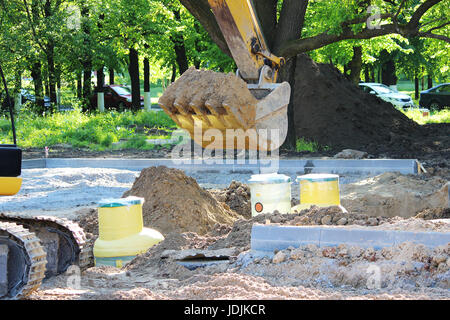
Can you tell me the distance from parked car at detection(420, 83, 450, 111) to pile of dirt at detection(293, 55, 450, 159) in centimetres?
1027

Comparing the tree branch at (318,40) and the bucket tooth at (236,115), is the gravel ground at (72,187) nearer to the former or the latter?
the bucket tooth at (236,115)

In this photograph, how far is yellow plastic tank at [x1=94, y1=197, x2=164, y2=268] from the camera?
679cm

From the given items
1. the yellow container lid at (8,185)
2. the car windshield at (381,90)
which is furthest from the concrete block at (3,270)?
the car windshield at (381,90)

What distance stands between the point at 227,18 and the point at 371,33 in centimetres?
629

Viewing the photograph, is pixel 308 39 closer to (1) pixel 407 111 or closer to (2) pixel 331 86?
(2) pixel 331 86

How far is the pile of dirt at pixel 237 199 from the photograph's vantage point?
10133 mm

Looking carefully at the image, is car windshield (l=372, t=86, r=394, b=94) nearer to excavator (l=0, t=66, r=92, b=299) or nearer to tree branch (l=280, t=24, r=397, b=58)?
tree branch (l=280, t=24, r=397, b=58)

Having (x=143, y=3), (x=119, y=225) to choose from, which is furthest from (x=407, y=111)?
(x=119, y=225)

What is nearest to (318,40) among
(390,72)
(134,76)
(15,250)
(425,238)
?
(425,238)

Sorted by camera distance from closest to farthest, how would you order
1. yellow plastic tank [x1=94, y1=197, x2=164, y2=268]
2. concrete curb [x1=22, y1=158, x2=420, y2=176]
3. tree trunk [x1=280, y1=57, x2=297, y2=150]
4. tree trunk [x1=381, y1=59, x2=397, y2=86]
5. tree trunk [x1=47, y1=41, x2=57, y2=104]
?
yellow plastic tank [x1=94, y1=197, x2=164, y2=268]
concrete curb [x1=22, y1=158, x2=420, y2=176]
tree trunk [x1=280, y1=57, x2=297, y2=150]
tree trunk [x1=47, y1=41, x2=57, y2=104]
tree trunk [x1=381, y1=59, x2=397, y2=86]

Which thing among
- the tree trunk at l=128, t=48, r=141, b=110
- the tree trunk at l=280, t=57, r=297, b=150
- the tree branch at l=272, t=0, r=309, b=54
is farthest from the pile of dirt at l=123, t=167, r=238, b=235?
the tree trunk at l=128, t=48, r=141, b=110

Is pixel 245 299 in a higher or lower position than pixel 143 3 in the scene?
lower

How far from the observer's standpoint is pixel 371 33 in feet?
47.8

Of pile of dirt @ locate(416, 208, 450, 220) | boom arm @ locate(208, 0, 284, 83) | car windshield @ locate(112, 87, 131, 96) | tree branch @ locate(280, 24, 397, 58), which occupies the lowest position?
pile of dirt @ locate(416, 208, 450, 220)
